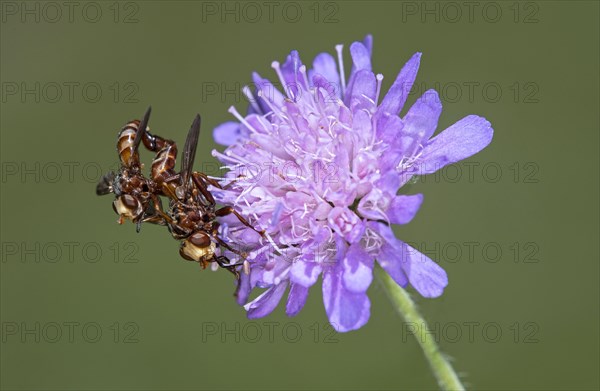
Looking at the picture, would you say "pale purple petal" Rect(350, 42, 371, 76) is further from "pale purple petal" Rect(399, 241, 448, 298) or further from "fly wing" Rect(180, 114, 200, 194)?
"pale purple petal" Rect(399, 241, 448, 298)

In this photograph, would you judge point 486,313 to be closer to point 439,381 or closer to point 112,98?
point 439,381

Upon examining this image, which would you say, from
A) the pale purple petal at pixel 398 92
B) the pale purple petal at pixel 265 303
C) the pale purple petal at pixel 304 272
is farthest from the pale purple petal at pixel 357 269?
the pale purple petal at pixel 398 92

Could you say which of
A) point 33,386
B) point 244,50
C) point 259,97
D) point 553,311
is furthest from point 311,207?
point 244,50

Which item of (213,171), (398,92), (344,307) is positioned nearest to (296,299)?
(344,307)

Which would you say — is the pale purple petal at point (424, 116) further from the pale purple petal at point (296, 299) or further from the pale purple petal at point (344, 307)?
the pale purple petal at point (296, 299)

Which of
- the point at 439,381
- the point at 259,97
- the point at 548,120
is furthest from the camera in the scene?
the point at 548,120

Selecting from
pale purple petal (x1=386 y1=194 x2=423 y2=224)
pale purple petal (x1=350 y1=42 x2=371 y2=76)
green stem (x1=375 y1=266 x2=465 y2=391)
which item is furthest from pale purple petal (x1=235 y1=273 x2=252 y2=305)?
pale purple petal (x1=350 y1=42 x2=371 y2=76)
